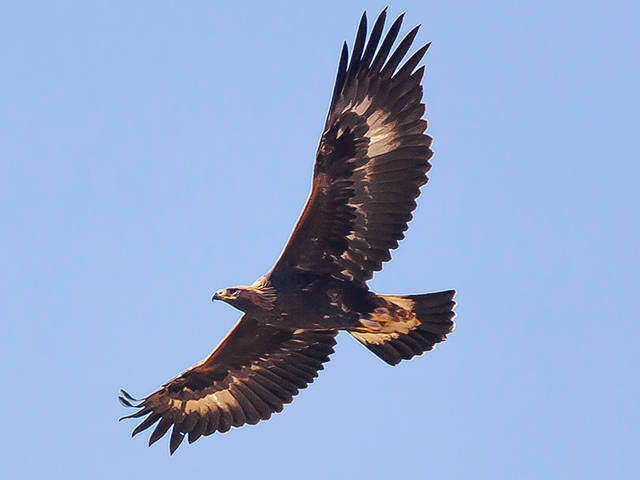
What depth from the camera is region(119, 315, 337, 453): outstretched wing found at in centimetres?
1496

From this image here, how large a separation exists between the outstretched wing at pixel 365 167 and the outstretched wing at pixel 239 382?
161 cm

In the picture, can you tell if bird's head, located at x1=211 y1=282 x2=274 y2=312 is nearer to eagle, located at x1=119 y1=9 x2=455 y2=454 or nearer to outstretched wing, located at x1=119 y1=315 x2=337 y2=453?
eagle, located at x1=119 y1=9 x2=455 y2=454

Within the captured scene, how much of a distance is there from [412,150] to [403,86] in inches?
24.9

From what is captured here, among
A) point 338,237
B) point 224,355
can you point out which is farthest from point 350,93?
point 224,355

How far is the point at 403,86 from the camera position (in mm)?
13023

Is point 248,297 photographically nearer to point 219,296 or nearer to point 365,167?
point 219,296

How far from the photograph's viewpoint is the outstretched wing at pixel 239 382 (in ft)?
49.1

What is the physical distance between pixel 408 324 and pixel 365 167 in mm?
1824

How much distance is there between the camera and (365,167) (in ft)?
43.8

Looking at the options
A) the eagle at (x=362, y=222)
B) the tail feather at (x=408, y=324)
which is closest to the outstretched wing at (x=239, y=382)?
the eagle at (x=362, y=222)

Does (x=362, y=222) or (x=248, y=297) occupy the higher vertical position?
(x=362, y=222)

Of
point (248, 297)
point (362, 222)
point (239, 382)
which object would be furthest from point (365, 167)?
point (239, 382)

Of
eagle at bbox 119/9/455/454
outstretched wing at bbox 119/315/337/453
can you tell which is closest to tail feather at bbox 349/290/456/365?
eagle at bbox 119/9/455/454

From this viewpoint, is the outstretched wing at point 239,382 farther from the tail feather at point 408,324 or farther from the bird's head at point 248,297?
the bird's head at point 248,297
